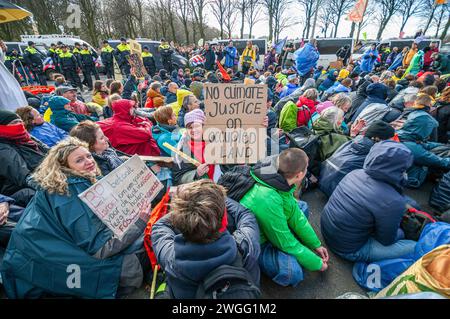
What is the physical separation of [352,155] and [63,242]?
338 cm

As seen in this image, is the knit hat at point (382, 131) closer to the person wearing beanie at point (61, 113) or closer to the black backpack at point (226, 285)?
the black backpack at point (226, 285)

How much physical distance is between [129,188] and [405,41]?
21.2 metres

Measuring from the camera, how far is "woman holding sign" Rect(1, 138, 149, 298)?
1.90 m

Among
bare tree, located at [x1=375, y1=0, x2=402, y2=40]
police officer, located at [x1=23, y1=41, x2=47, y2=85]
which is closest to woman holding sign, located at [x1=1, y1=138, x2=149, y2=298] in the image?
police officer, located at [x1=23, y1=41, x2=47, y2=85]

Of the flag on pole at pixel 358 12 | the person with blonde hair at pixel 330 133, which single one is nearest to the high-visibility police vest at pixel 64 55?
the person with blonde hair at pixel 330 133

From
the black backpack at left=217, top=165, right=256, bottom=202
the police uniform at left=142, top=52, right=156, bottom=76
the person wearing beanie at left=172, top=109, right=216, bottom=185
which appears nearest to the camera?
the black backpack at left=217, top=165, right=256, bottom=202

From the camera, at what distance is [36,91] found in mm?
7711

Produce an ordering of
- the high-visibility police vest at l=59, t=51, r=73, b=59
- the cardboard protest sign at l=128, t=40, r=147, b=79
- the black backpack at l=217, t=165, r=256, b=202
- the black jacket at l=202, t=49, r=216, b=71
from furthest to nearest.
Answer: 1. the black jacket at l=202, t=49, r=216, b=71
2. the high-visibility police vest at l=59, t=51, r=73, b=59
3. the cardboard protest sign at l=128, t=40, r=147, b=79
4. the black backpack at l=217, t=165, r=256, b=202

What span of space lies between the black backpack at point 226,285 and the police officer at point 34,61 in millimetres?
16041

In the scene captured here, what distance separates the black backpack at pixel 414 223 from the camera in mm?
2430

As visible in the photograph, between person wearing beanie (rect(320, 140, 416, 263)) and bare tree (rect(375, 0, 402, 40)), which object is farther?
bare tree (rect(375, 0, 402, 40))

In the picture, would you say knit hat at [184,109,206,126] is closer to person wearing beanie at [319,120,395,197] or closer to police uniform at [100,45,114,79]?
person wearing beanie at [319,120,395,197]

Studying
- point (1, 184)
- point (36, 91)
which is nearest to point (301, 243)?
point (1, 184)

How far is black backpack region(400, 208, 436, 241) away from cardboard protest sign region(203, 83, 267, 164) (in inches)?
64.2
